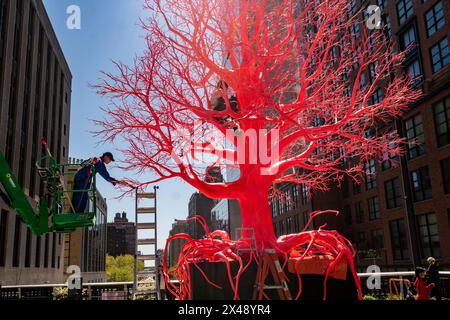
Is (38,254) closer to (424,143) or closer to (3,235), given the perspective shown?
(3,235)

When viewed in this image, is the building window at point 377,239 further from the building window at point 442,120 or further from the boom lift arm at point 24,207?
the boom lift arm at point 24,207

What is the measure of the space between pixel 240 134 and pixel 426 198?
26410 mm

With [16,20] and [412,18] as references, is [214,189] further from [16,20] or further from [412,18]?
[16,20]

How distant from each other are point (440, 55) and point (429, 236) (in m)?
12.0

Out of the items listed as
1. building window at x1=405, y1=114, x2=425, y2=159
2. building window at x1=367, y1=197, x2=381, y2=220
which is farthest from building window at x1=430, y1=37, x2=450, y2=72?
building window at x1=367, y1=197, x2=381, y2=220

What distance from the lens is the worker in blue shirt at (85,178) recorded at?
6.01 meters

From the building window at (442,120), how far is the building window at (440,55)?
247 cm

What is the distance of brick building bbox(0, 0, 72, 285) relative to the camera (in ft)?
89.5

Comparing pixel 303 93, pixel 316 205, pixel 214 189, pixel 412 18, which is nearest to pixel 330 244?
pixel 214 189

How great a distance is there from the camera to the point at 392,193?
35500 millimetres

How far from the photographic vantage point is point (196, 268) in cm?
505

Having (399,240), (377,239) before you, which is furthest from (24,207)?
(377,239)

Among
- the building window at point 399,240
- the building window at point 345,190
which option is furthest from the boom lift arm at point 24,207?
the building window at point 345,190

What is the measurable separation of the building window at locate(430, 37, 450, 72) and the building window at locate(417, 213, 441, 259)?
9.88 meters
